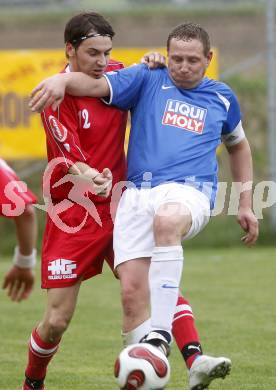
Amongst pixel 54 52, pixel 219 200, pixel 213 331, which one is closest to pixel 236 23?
pixel 54 52

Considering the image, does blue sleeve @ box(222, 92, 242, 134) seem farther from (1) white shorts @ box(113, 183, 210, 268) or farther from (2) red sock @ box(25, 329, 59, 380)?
(2) red sock @ box(25, 329, 59, 380)

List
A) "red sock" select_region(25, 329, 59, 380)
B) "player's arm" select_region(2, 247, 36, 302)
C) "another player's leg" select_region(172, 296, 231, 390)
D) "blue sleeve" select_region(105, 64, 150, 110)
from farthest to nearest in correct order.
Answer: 1. "player's arm" select_region(2, 247, 36, 302)
2. "red sock" select_region(25, 329, 59, 380)
3. "blue sleeve" select_region(105, 64, 150, 110)
4. "another player's leg" select_region(172, 296, 231, 390)

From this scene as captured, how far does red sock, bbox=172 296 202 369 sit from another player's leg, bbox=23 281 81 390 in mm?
540

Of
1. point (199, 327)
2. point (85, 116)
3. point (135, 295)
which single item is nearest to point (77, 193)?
point (85, 116)

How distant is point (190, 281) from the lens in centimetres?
1049

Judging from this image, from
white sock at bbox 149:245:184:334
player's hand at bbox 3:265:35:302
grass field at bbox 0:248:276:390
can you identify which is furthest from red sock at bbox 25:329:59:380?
white sock at bbox 149:245:184:334

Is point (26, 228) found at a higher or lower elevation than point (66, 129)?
lower

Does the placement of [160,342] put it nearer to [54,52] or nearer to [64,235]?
[64,235]

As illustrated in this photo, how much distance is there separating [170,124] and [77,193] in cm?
64

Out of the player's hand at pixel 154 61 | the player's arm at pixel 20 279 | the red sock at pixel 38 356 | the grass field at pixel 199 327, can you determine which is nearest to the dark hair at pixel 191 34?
the player's hand at pixel 154 61

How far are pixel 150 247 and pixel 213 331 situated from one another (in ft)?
8.83

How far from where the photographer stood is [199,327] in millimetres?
7910

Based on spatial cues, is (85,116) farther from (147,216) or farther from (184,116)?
(147,216)

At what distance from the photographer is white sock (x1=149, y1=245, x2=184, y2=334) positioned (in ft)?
16.1
